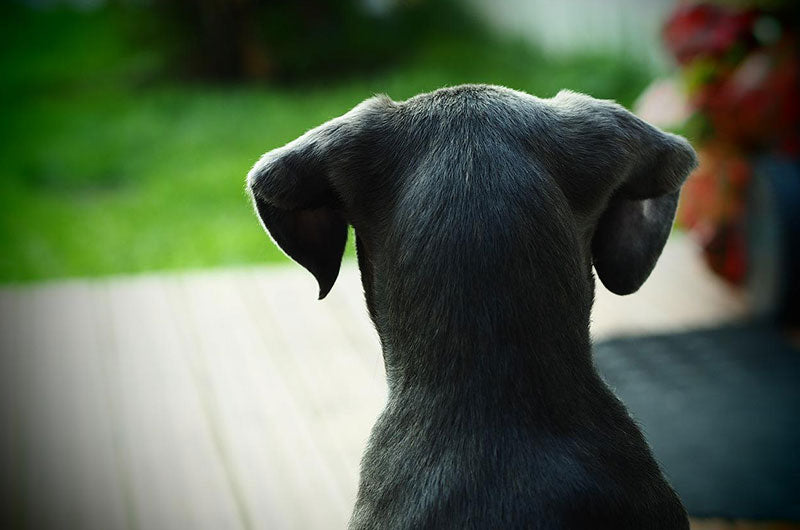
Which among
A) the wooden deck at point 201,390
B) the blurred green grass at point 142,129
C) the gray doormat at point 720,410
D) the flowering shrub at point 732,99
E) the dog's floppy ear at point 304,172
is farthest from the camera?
the blurred green grass at point 142,129

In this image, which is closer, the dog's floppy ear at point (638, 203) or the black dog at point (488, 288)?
the black dog at point (488, 288)

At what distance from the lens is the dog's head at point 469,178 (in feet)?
5.21

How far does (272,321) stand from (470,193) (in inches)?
126

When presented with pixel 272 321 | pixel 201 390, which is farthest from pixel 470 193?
pixel 272 321

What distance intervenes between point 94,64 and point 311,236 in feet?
27.7

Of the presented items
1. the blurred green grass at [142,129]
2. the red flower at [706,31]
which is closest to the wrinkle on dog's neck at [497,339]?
the red flower at [706,31]

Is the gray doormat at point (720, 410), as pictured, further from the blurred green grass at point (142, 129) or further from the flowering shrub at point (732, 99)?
the blurred green grass at point (142, 129)

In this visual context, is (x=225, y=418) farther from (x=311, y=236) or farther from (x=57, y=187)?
(x=57, y=187)

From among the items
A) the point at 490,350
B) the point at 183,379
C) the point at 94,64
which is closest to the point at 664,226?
the point at 490,350

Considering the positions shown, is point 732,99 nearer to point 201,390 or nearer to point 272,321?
point 272,321

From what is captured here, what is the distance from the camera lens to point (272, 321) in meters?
4.70

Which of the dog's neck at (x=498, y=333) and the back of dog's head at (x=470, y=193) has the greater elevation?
the back of dog's head at (x=470, y=193)

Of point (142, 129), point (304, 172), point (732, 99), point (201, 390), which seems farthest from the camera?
point (142, 129)

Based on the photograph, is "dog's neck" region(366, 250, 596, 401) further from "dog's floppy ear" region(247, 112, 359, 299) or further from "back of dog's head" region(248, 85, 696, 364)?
"dog's floppy ear" region(247, 112, 359, 299)
